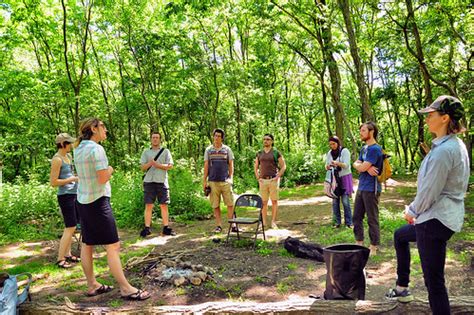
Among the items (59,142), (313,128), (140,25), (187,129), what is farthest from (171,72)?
(313,128)

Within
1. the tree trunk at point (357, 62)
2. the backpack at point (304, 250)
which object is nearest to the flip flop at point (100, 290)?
the backpack at point (304, 250)

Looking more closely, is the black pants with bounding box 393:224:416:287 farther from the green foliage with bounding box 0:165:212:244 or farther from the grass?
the grass

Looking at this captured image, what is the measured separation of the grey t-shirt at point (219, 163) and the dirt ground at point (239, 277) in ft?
4.07

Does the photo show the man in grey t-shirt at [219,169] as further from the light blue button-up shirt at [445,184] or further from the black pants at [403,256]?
the light blue button-up shirt at [445,184]

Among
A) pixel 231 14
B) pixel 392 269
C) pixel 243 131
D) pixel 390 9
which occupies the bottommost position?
pixel 392 269

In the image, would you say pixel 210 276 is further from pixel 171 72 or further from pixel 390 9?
pixel 171 72

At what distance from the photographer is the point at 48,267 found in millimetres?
5520

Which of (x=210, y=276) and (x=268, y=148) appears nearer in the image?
(x=210, y=276)

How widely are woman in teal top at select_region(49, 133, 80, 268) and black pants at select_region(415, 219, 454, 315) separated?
465cm

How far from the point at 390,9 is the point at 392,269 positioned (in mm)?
9445

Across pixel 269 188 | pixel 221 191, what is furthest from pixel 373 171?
pixel 221 191

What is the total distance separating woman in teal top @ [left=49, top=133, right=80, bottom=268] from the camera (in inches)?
208

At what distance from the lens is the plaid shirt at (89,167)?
390 centimetres

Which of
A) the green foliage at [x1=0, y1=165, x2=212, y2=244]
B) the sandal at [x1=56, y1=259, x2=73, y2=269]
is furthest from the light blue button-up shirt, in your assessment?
the green foliage at [x1=0, y1=165, x2=212, y2=244]
